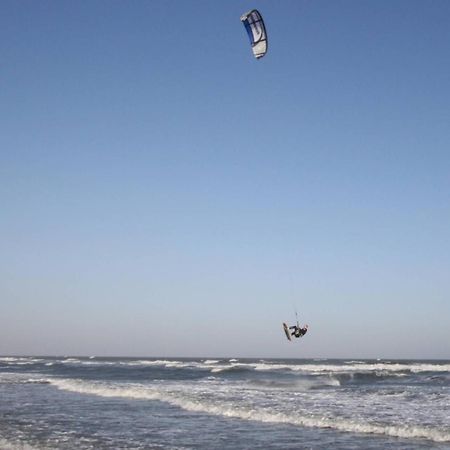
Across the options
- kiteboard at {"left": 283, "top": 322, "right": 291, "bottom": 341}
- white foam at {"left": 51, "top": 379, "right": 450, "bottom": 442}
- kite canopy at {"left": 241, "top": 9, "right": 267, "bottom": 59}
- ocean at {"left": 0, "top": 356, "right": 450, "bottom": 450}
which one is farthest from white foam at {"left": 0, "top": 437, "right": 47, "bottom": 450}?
kite canopy at {"left": 241, "top": 9, "right": 267, "bottom": 59}

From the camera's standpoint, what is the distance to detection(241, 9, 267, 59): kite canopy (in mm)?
17281

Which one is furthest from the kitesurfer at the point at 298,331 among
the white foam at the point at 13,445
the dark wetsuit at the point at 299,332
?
the white foam at the point at 13,445

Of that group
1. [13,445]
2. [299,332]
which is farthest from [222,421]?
[13,445]

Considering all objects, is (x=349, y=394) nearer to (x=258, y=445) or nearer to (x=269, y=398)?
(x=269, y=398)

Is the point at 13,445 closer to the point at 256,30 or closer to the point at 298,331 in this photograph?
the point at 298,331

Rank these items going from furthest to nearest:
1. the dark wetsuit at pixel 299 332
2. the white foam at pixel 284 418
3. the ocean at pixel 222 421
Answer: the dark wetsuit at pixel 299 332, the white foam at pixel 284 418, the ocean at pixel 222 421

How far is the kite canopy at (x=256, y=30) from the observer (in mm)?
17281

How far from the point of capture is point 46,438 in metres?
12.6

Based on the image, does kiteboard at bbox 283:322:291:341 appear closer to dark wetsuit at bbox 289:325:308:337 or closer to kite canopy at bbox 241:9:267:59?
dark wetsuit at bbox 289:325:308:337

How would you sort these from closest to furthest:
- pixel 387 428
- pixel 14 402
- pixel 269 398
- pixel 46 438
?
1. pixel 46 438
2. pixel 387 428
3. pixel 14 402
4. pixel 269 398

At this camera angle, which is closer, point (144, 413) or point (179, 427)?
point (179, 427)

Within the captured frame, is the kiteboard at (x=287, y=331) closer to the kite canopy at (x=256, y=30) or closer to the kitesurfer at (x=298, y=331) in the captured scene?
the kitesurfer at (x=298, y=331)

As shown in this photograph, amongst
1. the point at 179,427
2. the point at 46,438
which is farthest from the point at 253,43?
the point at 46,438

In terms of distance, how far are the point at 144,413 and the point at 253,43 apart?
12.3 meters
